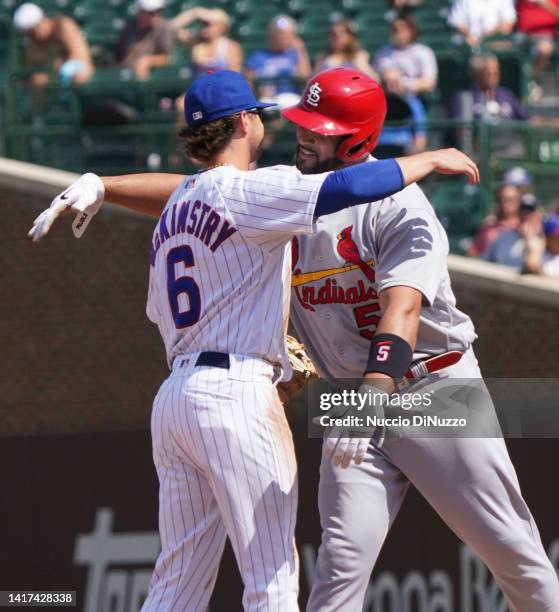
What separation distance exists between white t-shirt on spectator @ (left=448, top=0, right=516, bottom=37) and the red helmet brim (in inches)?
263

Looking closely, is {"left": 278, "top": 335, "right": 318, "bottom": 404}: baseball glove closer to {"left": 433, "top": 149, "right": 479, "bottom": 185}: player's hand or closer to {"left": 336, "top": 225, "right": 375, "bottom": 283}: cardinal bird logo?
{"left": 336, "top": 225, "right": 375, "bottom": 283}: cardinal bird logo

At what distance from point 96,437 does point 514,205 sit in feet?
12.3

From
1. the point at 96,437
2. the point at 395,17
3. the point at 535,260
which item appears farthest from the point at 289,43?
the point at 96,437

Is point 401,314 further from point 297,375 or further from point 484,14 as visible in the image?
point 484,14

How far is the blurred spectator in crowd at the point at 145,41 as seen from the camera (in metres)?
10.7

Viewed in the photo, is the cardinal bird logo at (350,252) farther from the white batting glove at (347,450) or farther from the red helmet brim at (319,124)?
the white batting glove at (347,450)

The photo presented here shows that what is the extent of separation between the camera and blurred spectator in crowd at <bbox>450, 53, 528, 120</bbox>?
30.7 feet

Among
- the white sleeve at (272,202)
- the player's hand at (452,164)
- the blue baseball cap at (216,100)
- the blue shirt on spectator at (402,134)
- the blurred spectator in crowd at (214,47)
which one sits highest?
the blue baseball cap at (216,100)

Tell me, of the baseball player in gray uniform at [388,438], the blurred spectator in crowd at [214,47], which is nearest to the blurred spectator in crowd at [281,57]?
the blurred spectator in crowd at [214,47]

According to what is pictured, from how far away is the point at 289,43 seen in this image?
33.4 ft

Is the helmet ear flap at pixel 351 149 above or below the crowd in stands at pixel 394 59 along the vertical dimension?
above

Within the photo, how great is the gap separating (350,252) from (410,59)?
19.7 ft

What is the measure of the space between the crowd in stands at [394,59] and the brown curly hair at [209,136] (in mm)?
4864

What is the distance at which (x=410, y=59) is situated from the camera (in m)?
9.67
